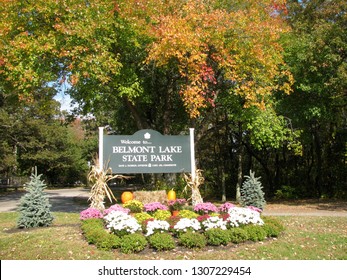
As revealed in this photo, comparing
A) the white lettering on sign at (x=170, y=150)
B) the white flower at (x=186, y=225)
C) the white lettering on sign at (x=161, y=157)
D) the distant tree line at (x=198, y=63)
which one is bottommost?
the white flower at (x=186, y=225)

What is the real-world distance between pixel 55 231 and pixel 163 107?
11.6m

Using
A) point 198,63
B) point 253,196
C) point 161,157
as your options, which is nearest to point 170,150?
point 161,157

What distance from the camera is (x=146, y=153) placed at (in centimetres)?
1107

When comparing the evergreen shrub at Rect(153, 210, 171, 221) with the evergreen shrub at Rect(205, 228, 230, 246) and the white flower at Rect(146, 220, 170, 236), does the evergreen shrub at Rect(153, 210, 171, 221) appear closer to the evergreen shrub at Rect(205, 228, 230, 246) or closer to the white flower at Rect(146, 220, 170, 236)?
the white flower at Rect(146, 220, 170, 236)

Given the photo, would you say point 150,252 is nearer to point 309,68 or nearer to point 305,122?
point 309,68

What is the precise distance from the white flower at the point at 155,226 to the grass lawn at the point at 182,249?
477mm

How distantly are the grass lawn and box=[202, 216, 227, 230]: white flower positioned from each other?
577mm

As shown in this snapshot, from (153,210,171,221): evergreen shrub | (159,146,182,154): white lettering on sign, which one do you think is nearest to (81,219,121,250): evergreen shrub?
(153,210,171,221): evergreen shrub

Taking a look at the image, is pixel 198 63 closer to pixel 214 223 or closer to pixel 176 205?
pixel 176 205

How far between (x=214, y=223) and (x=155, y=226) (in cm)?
129

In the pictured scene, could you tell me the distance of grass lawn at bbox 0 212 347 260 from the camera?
6477 mm

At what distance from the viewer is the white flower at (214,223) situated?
764cm

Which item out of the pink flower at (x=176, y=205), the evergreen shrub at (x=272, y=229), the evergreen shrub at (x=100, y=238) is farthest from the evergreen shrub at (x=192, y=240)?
the pink flower at (x=176, y=205)

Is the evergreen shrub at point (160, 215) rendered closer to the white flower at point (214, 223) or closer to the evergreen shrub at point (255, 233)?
the white flower at point (214, 223)
